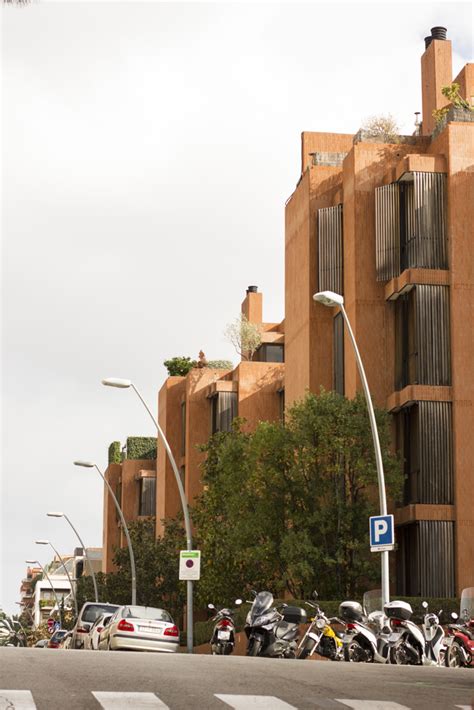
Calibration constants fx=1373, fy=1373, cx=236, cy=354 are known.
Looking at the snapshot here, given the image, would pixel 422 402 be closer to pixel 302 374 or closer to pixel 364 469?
pixel 364 469

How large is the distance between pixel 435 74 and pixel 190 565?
20153 millimetres

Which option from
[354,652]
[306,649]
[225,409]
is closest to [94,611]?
[306,649]

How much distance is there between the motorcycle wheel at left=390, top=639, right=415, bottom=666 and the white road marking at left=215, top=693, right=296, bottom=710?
32.9 feet

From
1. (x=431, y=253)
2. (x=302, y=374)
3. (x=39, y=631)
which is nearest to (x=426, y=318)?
(x=431, y=253)

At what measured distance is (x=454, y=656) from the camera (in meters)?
24.0

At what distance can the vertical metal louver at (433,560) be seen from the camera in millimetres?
36438

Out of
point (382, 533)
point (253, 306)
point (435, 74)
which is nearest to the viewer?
point (382, 533)

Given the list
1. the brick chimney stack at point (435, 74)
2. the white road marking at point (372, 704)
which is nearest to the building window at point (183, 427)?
the brick chimney stack at point (435, 74)

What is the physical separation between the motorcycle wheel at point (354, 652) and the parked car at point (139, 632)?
623 cm

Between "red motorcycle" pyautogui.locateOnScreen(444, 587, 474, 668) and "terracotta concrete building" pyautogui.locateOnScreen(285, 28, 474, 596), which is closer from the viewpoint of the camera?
"red motorcycle" pyautogui.locateOnScreen(444, 587, 474, 668)

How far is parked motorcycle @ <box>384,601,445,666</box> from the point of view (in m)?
22.5

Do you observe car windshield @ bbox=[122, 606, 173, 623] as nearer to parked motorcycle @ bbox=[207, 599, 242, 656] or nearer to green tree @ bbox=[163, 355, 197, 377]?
parked motorcycle @ bbox=[207, 599, 242, 656]

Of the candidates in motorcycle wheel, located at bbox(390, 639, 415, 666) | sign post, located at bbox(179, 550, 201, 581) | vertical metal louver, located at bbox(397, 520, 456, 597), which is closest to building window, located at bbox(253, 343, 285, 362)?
vertical metal louver, located at bbox(397, 520, 456, 597)

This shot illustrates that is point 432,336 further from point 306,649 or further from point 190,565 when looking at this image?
point 306,649
